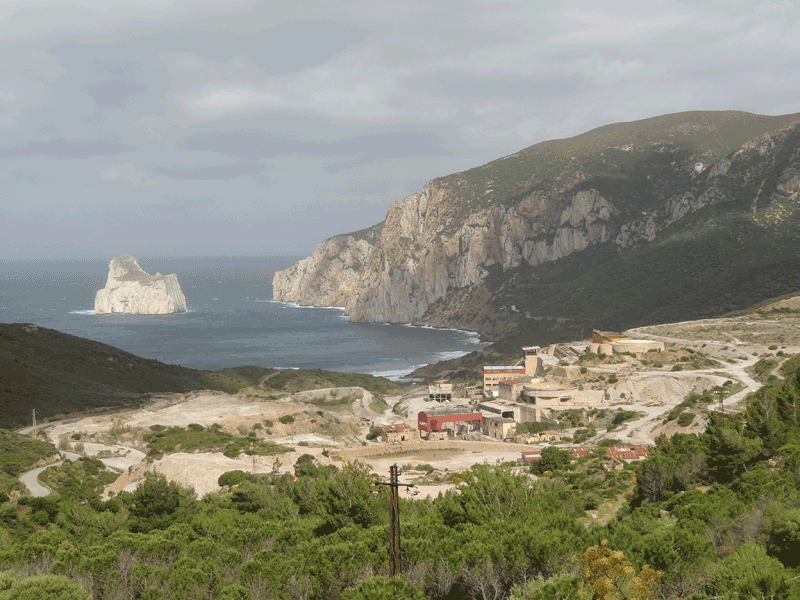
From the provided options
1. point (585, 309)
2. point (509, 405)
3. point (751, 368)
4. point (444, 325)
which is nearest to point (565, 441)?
point (509, 405)

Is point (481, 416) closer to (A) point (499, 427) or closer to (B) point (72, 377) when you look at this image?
(A) point (499, 427)

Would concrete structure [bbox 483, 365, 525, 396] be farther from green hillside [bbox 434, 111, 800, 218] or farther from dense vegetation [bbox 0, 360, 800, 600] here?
green hillside [bbox 434, 111, 800, 218]

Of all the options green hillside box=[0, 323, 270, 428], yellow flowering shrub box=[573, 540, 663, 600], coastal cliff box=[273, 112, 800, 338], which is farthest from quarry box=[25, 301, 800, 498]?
coastal cliff box=[273, 112, 800, 338]

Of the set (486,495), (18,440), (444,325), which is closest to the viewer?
→ (486,495)

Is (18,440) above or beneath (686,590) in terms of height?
beneath

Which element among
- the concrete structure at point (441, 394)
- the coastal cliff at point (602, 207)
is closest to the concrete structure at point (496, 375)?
the concrete structure at point (441, 394)

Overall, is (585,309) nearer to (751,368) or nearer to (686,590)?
(751,368)

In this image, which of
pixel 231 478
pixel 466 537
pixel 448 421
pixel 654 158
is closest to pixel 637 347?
pixel 448 421

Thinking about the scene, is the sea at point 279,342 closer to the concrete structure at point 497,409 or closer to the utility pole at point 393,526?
the concrete structure at point 497,409
